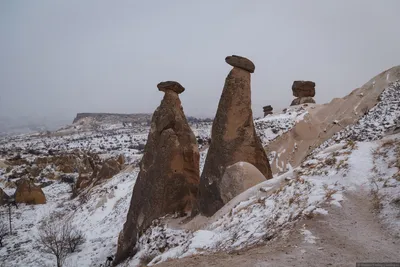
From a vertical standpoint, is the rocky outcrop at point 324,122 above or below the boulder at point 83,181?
above

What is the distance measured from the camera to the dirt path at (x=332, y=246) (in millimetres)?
3861

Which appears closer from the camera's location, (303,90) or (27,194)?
(27,194)

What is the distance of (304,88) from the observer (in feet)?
112

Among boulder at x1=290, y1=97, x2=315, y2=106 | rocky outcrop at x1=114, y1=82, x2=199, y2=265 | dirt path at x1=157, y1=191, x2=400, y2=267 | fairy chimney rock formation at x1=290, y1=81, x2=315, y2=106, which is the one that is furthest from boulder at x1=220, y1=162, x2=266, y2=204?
fairy chimney rock formation at x1=290, y1=81, x2=315, y2=106

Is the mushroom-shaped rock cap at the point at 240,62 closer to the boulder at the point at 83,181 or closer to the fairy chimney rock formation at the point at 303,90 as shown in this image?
the fairy chimney rock formation at the point at 303,90

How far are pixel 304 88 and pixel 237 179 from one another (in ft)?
93.4

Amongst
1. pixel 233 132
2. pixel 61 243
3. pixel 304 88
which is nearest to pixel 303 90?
pixel 304 88

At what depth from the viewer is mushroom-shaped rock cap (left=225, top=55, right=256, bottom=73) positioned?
10.5 metres

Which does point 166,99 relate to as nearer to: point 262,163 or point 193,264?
point 262,163

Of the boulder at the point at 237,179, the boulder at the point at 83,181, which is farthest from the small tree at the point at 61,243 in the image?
the boulder at the point at 83,181

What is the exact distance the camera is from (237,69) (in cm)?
1064

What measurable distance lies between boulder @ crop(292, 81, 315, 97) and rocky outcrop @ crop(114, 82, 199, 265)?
2550cm

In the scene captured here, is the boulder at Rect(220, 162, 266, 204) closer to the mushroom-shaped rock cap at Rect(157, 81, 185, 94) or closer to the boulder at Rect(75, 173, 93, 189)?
the mushroom-shaped rock cap at Rect(157, 81, 185, 94)

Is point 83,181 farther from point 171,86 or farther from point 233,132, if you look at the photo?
point 233,132
